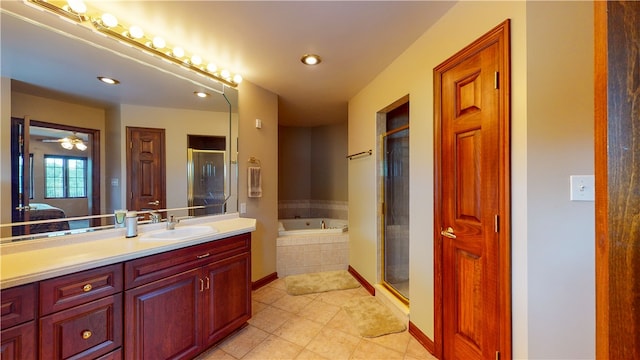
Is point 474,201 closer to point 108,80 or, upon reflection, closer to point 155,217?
point 155,217

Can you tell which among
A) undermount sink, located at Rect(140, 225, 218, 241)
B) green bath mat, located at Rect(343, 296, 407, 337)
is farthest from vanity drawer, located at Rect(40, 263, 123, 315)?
green bath mat, located at Rect(343, 296, 407, 337)

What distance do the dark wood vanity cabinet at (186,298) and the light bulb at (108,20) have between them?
A: 1.50 meters

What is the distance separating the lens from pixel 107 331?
1.25m

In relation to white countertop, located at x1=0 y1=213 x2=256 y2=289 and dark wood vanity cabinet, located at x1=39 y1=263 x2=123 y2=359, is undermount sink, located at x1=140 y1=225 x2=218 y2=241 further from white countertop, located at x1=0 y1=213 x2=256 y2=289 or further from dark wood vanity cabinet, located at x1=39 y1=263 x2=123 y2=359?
dark wood vanity cabinet, located at x1=39 y1=263 x2=123 y2=359

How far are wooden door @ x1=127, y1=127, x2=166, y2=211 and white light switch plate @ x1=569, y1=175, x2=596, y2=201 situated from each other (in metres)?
2.59

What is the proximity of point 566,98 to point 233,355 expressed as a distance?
8.13 ft

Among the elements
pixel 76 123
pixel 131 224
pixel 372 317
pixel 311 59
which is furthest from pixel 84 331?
pixel 311 59

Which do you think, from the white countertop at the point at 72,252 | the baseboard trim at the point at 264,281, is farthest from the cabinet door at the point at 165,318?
the baseboard trim at the point at 264,281

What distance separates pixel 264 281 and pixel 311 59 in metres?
2.50

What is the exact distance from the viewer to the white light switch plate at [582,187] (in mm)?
1096

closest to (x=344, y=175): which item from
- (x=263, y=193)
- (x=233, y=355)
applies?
(x=263, y=193)

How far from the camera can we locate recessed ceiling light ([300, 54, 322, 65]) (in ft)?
6.95

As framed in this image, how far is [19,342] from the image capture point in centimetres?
100

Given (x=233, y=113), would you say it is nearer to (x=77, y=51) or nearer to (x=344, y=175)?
(x=77, y=51)
